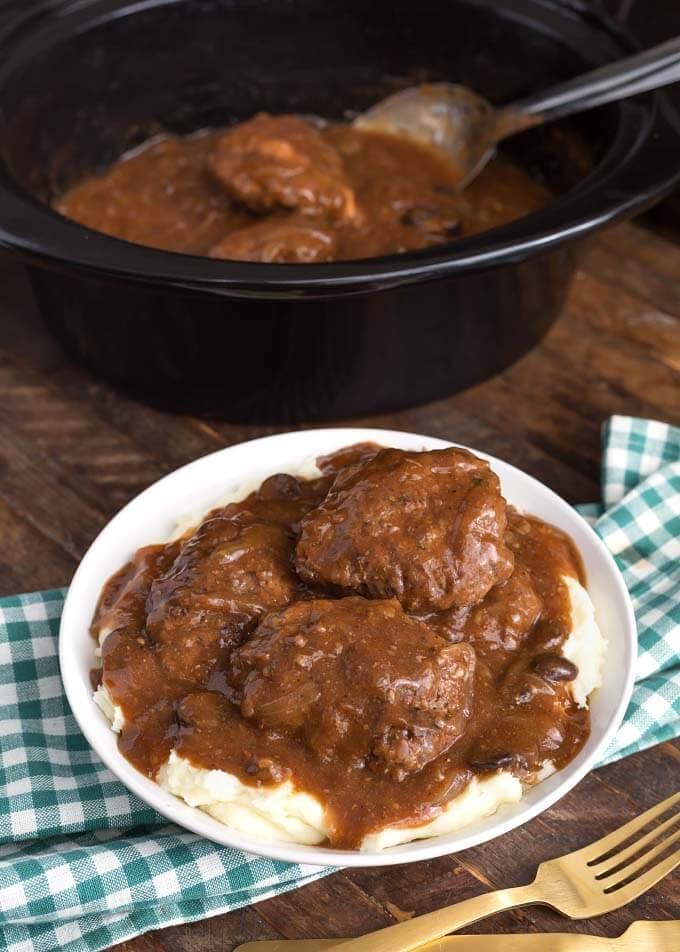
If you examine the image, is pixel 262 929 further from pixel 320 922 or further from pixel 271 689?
pixel 271 689

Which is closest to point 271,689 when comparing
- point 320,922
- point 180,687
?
point 180,687

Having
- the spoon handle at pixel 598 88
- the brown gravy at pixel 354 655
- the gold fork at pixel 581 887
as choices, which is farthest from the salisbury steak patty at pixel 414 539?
the spoon handle at pixel 598 88

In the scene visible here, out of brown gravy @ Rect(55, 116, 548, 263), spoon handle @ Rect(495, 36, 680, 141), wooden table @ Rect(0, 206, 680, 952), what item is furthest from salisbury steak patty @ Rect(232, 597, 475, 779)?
spoon handle @ Rect(495, 36, 680, 141)

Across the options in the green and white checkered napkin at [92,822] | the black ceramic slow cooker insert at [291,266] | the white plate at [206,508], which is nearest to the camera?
the white plate at [206,508]

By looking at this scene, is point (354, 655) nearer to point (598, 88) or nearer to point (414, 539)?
point (414, 539)

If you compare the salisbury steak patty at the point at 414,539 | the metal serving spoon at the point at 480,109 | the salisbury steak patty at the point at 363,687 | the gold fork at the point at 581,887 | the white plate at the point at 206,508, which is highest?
the metal serving spoon at the point at 480,109

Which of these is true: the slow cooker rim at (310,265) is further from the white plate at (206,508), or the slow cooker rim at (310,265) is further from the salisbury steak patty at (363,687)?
the salisbury steak patty at (363,687)
